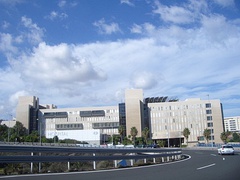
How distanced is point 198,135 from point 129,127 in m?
31.3

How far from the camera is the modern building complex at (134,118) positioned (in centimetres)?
12081

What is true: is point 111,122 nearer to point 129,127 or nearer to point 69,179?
point 129,127

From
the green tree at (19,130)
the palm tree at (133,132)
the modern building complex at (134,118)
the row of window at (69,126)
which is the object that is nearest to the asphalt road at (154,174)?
the palm tree at (133,132)

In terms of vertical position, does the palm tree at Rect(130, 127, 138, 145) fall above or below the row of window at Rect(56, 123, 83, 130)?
below

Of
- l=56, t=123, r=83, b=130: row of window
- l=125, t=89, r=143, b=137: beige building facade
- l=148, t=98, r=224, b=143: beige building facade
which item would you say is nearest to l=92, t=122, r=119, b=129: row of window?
l=56, t=123, r=83, b=130: row of window

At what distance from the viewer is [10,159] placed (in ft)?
33.7

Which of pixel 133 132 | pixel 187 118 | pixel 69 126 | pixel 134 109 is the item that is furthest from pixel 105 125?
pixel 187 118

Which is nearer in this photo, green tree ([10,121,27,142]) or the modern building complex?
green tree ([10,121,27,142])

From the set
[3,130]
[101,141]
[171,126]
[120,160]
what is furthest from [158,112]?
[120,160]

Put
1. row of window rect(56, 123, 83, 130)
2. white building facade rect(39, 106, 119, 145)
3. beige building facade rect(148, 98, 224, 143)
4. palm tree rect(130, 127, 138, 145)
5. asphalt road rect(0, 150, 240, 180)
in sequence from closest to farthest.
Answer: asphalt road rect(0, 150, 240, 180)
palm tree rect(130, 127, 138, 145)
beige building facade rect(148, 98, 224, 143)
row of window rect(56, 123, 83, 130)
white building facade rect(39, 106, 119, 145)

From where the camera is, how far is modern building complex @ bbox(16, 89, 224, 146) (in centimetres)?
12081

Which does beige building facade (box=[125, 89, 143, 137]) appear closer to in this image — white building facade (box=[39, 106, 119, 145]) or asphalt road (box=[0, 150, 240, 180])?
white building facade (box=[39, 106, 119, 145])

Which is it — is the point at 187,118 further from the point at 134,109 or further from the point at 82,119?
the point at 82,119

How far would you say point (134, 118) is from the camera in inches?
4924
